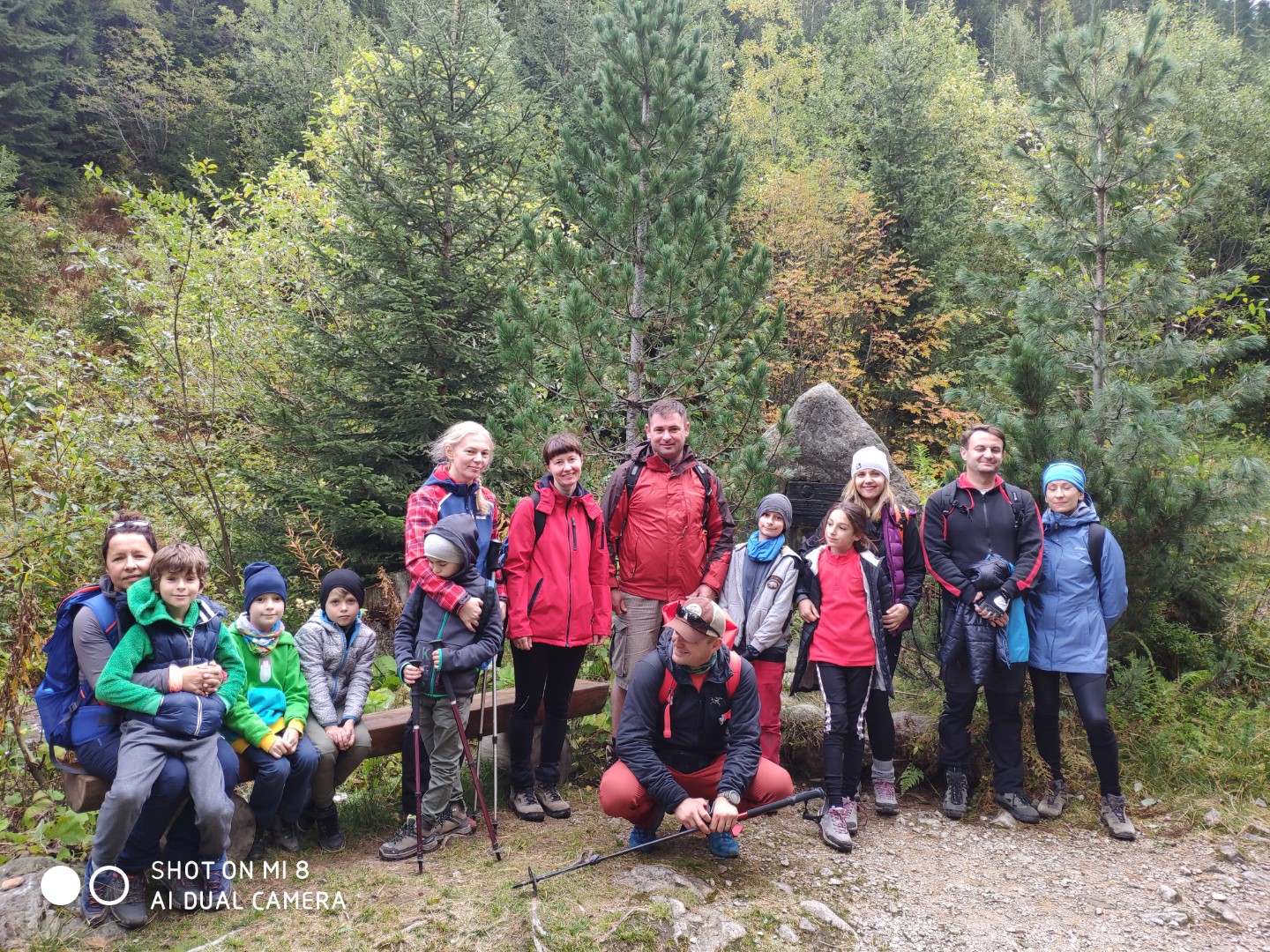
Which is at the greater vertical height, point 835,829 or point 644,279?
point 644,279

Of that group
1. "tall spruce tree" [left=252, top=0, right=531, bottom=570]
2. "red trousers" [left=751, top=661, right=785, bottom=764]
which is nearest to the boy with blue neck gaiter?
"red trousers" [left=751, top=661, right=785, bottom=764]

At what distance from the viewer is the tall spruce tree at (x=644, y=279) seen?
20.1ft

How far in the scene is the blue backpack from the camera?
123 inches

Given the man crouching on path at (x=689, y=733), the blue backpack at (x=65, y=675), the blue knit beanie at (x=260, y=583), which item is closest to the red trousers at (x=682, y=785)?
the man crouching on path at (x=689, y=733)

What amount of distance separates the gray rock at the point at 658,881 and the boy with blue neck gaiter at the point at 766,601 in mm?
958

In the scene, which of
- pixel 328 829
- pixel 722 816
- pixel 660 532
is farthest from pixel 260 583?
pixel 722 816

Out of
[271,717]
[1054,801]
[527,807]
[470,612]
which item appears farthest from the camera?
[1054,801]

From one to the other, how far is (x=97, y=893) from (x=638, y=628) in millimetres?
2630

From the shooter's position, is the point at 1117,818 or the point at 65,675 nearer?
the point at 65,675

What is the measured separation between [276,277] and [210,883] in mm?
9432

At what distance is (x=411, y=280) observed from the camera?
22.1ft

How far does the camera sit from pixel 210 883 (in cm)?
315

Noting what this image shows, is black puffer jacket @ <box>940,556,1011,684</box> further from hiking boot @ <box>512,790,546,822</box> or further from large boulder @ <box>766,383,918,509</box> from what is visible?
large boulder @ <box>766,383,918,509</box>

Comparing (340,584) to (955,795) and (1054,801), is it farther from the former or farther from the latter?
(1054,801)
